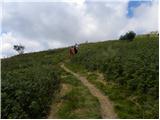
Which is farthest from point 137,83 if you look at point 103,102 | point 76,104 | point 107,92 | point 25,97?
point 25,97

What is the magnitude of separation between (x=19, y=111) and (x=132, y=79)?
341 inches

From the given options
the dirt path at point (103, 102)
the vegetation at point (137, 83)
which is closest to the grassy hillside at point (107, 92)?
the vegetation at point (137, 83)

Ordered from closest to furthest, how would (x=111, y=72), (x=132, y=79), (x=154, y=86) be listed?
(x=154, y=86)
(x=132, y=79)
(x=111, y=72)

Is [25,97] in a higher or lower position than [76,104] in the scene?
higher

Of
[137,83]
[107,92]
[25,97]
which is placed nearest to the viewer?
[25,97]

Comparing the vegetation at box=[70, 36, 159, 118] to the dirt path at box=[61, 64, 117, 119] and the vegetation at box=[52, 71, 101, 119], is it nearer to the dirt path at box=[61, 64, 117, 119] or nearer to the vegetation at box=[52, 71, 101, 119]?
the dirt path at box=[61, 64, 117, 119]

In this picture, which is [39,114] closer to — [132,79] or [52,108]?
[52,108]

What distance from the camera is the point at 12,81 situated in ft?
66.8

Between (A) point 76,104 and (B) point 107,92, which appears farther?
(B) point 107,92

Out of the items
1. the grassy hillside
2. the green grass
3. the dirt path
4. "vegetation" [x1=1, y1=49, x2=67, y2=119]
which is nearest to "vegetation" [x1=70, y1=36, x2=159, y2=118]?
the grassy hillside

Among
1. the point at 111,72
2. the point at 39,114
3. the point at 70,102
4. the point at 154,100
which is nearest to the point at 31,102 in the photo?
the point at 39,114

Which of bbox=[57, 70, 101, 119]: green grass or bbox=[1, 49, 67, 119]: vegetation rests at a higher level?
bbox=[1, 49, 67, 119]: vegetation

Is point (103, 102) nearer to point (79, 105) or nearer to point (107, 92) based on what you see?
point (79, 105)

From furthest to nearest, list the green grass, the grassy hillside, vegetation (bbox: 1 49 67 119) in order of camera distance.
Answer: the green grass
the grassy hillside
vegetation (bbox: 1 49 67 119)
